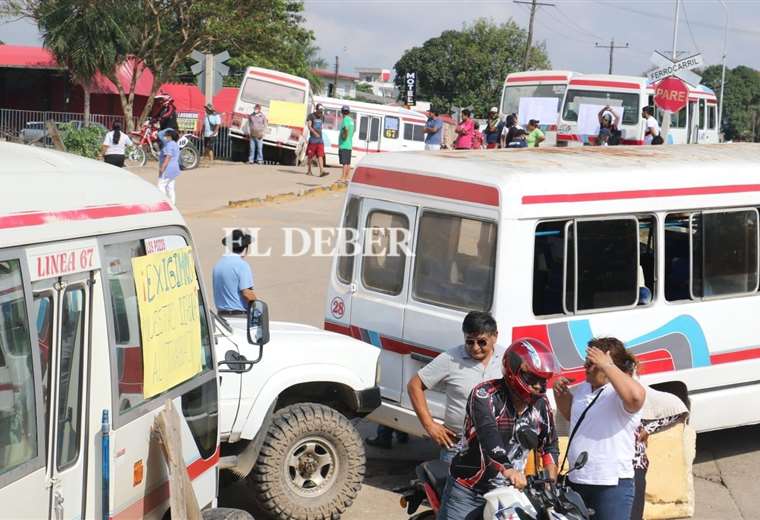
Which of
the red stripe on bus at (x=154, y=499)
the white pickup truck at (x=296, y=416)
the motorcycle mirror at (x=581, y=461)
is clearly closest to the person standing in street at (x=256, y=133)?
the white pickup truck at (x=296, y=416)

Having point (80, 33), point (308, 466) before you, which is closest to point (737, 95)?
point (80, 33)

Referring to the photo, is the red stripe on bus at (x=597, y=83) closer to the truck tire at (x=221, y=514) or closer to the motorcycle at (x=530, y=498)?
the motorcycle at (x=530, y=498)

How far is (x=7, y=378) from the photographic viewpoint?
387 cm

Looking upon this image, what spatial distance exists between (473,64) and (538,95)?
62.5 meters

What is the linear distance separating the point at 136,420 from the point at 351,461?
2716 millimetres

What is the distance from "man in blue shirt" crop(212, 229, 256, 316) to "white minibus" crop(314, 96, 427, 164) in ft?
86.4

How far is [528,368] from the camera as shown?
4.86 metres

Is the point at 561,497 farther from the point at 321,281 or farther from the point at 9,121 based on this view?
the point at 9,121

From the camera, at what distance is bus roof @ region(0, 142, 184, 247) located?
12.8ft

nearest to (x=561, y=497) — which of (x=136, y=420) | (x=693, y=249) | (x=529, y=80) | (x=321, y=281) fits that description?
(x=136, y=420)

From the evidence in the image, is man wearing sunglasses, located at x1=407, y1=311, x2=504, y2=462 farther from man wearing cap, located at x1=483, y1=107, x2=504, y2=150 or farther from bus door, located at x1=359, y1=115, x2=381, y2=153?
bus door, located at x1=359, y1=115, x2=381, y2=153

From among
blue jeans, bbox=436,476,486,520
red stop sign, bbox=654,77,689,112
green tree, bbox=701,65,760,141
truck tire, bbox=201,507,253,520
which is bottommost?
truck tire, bbox=201,507,253,520

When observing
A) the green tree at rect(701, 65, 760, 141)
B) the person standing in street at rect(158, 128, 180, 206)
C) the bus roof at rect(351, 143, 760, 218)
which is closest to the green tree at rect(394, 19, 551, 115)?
the green tree at rect(701, 65, 760, 141)

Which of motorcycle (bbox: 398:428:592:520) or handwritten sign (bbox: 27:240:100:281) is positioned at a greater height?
handwritten sign (bbox: 27:240:100:281)
